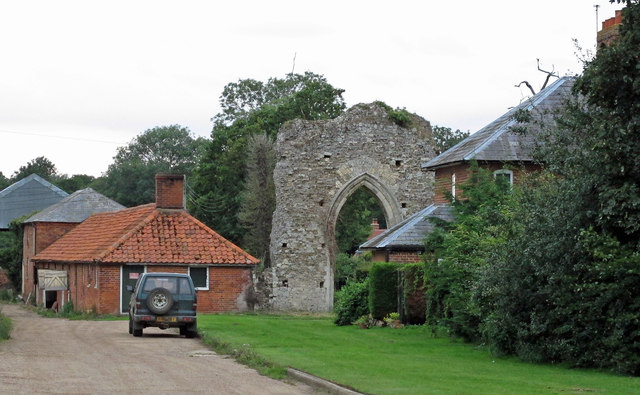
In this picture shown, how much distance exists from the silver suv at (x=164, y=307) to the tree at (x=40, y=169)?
94705 millimetres

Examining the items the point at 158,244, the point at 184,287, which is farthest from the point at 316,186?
the point at 184,287

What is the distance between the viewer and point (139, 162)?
365 feet

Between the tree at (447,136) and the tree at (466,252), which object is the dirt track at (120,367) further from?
the tree at (447,136)

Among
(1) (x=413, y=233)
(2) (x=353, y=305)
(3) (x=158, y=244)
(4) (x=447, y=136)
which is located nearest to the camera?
(2) (x=353, y=305)

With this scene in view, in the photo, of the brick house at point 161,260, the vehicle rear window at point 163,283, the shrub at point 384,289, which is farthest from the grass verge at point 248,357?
the brick house at point 161,260

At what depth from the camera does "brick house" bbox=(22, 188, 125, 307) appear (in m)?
53.2

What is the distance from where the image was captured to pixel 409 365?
58.1ft

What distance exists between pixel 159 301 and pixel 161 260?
12.5 m

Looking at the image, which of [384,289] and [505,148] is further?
[505,148]

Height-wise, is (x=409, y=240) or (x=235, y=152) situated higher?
(x=235, y=152)

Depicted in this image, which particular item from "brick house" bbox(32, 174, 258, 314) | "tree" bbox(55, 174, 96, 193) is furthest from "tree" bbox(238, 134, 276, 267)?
"tree" bbox(55, 174, 96, 193)

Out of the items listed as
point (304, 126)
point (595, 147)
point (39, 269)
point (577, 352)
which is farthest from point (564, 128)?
point (39, 269)

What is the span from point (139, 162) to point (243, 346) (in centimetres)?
9233

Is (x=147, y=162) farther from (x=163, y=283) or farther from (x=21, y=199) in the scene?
(x=163, y=283)
